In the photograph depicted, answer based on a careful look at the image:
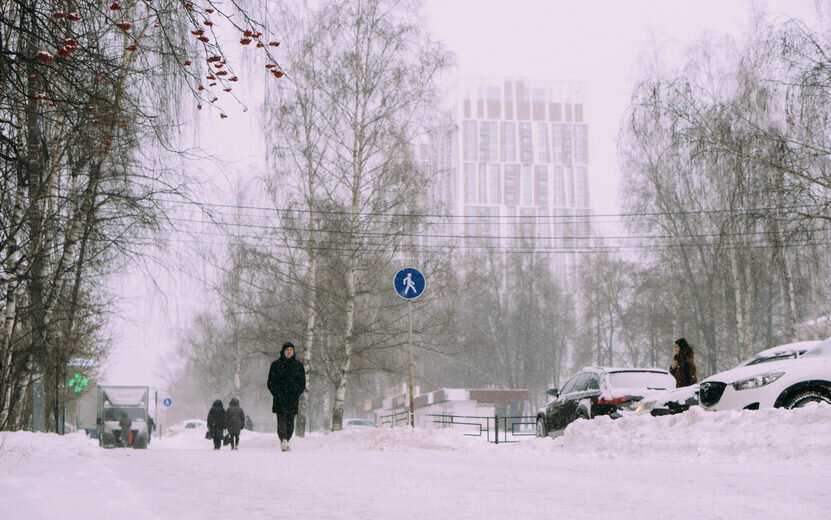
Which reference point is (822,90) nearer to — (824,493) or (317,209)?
(824,493)

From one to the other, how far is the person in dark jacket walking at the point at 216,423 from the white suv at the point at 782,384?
15.1 metres

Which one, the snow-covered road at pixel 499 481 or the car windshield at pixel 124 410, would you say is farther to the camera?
the car windshield at pixel 124 410

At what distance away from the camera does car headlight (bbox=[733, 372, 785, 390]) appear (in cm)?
1292

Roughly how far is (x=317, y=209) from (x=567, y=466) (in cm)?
1933

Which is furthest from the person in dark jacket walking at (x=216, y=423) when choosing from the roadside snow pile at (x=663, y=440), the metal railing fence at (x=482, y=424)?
the roadside snow pile at (x=663, y=440)

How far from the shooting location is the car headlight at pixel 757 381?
509 inches

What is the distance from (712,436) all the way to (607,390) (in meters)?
5.06

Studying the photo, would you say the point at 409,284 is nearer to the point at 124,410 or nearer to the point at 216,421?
the point at 216,421

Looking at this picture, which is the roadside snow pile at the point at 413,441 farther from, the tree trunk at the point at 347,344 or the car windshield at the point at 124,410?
the car windshield at the point at 124,410

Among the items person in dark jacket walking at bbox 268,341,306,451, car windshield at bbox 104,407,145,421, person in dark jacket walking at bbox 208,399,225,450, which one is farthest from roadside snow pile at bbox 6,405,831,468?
car windshield at bbox 104,407,145,421

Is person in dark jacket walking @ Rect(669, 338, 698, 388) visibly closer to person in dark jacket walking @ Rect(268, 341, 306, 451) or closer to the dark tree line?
person in dark jacket walking @ Rect(268, 341, 306, 451)

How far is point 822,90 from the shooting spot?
1692 centimetres

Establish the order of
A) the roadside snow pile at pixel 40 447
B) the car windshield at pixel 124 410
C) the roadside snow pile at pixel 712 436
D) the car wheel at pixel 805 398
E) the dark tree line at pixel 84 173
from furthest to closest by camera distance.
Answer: the car windshield at pixel 124 410 → the car wheel at pixel 805 398 → the roadside snow pile at pixel 40 447 → the roadside snow pile at pixel 712 436 → the dark tree line at pixel 84 173

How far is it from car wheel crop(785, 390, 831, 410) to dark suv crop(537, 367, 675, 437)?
3747 millimetres
